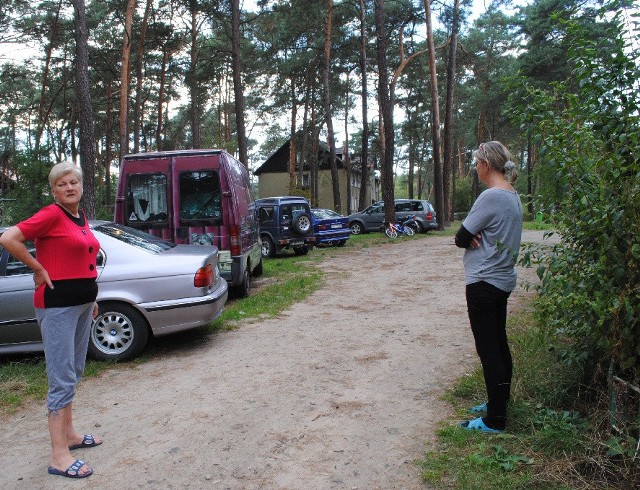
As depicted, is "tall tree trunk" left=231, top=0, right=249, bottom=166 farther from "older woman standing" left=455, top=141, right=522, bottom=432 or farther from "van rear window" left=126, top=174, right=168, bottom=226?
"older woman standing" left=455, top=141, right=522, bottom=432

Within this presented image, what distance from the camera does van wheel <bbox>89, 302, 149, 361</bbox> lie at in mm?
5797

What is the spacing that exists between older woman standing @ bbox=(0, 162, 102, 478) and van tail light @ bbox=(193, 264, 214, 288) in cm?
251

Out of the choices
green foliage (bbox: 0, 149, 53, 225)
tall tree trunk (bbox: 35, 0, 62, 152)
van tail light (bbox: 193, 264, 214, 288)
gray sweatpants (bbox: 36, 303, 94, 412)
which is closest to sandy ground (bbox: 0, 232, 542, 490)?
gray sweatpants (bbox: 36, 303, 94, 412)

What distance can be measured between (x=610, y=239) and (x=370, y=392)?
7.94 ft

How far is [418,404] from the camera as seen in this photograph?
14.0 feet

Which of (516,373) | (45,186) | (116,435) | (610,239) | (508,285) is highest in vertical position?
(45,186)

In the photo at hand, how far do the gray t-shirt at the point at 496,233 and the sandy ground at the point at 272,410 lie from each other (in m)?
1.19

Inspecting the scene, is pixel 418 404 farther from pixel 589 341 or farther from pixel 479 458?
pixel 589 341

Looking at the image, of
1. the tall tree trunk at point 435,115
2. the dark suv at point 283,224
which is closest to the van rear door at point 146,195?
the dark suv at point 283,224

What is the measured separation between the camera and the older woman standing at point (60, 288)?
3248mm

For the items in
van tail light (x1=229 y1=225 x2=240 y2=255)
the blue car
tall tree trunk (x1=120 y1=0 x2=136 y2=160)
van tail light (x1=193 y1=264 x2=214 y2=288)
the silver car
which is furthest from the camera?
the blue car

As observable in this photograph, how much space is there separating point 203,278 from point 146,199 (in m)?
3.60

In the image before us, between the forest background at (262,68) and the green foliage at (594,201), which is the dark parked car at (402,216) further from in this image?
the green foliage at (594,201)

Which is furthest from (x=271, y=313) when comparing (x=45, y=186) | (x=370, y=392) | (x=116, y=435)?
(x=45, y=186)
